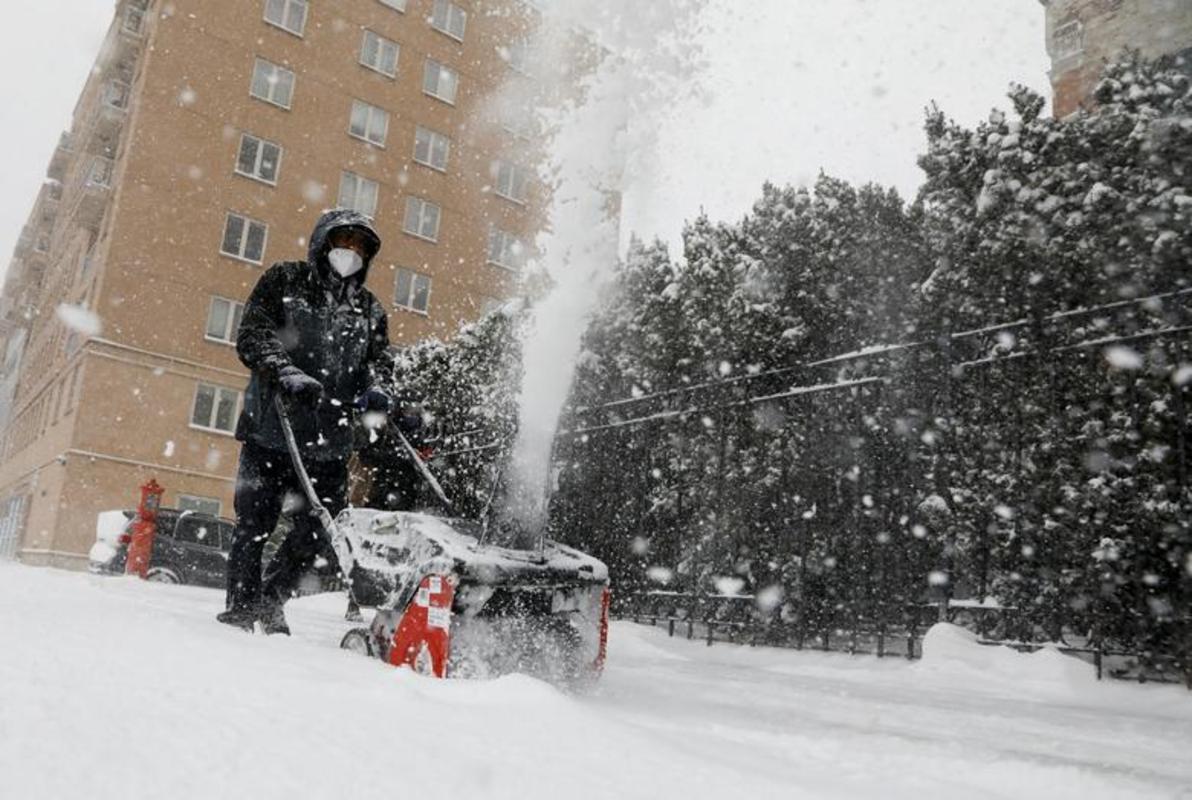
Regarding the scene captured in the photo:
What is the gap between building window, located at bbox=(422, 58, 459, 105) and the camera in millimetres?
28547

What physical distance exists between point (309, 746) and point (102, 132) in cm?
2899

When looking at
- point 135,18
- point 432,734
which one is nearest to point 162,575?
point 432,734

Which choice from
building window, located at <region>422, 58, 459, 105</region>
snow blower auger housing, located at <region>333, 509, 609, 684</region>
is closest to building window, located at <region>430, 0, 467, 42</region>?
building window, located at <region>422, 58, 459, 105</region>

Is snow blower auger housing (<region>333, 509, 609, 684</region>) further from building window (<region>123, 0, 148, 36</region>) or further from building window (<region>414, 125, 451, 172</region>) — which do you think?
building window (<region>123, 0, 148, 36</region>)

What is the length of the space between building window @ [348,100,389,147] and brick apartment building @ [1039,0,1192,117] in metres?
19.4

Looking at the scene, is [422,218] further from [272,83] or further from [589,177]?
[589,177]

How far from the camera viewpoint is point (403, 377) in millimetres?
14594

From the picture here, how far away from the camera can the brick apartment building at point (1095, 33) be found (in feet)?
83.9

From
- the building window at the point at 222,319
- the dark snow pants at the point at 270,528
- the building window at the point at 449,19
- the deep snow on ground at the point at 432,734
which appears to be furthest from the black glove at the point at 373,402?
the building window at the point at 449,19

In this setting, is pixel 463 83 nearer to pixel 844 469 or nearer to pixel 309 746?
pixel 844 469

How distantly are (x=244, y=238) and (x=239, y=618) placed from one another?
22354 millimetres

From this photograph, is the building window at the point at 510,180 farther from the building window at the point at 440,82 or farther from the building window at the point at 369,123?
the building window at the point at 369,123

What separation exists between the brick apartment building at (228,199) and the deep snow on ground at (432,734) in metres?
20.1

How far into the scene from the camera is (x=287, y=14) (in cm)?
2566
